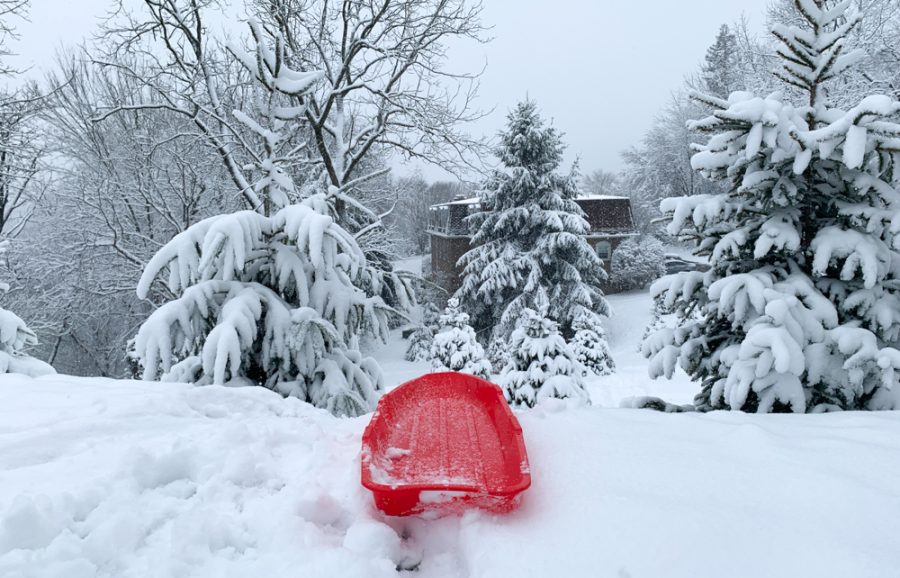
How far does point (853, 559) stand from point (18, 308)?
19.9 metres

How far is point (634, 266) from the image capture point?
26.2 meters

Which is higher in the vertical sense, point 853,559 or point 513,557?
point 853,559

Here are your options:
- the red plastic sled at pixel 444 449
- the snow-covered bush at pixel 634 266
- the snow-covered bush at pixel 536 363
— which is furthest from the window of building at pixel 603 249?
the red plastic sled at pixel 444 449

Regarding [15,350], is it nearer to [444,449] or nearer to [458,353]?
[444,449]

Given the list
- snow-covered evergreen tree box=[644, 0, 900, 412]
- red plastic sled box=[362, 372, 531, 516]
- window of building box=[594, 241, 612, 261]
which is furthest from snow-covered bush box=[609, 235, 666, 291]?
red plastic sled box=[362, 372, 531, 516]

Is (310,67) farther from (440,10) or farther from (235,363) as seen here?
(235,363)

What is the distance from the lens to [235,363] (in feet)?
11.2

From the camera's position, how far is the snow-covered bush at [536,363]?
26.2ft

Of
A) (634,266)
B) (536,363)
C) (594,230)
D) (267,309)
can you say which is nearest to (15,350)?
(267,309)

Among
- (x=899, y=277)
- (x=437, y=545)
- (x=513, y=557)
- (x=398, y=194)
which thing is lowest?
(x=437, y=545)

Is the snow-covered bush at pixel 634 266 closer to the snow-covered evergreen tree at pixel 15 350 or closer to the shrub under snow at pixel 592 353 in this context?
the shrub under snow at pixel 592 353

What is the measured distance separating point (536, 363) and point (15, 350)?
7.00 metres

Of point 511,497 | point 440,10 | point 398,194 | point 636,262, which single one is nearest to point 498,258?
point 398,194

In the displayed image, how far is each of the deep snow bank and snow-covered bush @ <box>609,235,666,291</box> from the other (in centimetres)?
2481
